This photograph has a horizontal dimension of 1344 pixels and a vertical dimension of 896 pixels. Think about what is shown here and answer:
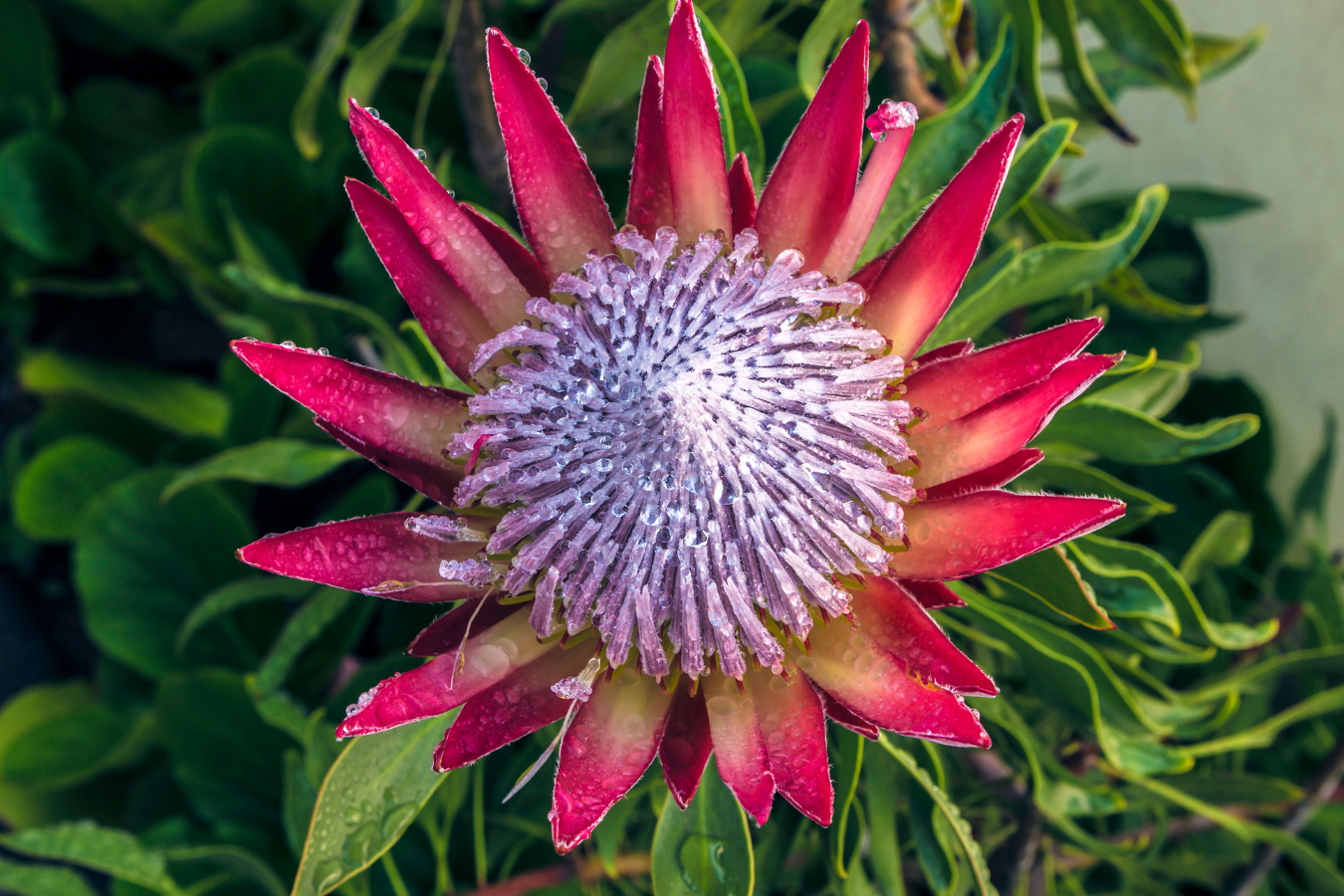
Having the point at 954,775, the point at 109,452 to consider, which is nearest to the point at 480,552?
the point at 954,775

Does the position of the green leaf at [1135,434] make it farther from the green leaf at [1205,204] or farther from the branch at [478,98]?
the branch at [478,98]

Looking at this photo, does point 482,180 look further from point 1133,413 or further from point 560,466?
point 1133,413

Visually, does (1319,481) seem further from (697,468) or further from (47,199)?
(47,199)

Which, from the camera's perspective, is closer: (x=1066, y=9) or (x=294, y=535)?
(x=294, y=535)

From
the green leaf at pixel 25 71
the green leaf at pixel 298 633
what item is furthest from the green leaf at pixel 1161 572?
the green leaf at pixel 25 71

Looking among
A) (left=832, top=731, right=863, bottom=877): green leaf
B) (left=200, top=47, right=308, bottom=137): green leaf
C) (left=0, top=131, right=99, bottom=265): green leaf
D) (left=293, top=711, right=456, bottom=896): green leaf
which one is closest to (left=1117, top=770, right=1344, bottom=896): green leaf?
(left=832, top=731, right=863, bottom=877): green leaf

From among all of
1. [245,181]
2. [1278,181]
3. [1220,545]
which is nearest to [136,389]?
[245,181]
